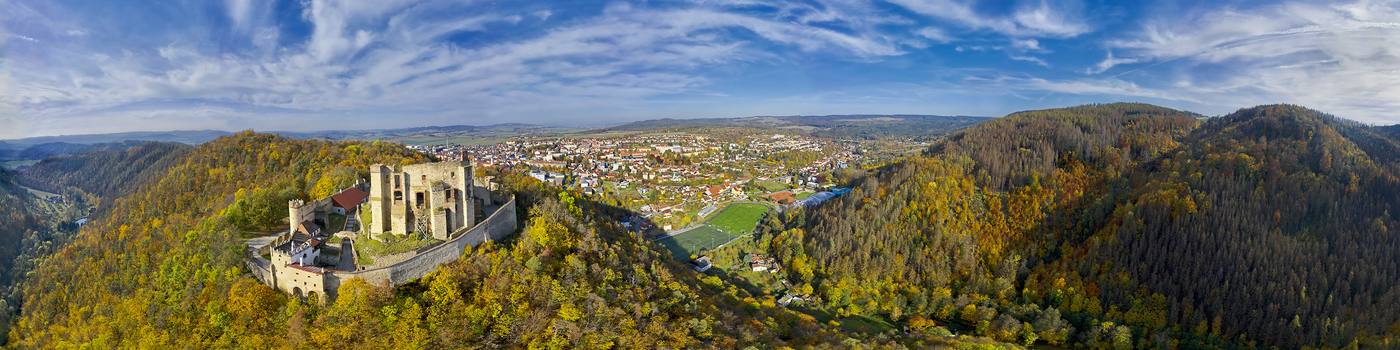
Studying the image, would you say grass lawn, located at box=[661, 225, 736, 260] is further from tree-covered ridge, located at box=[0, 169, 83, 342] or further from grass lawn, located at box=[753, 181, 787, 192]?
tree-covered ridge, located at box=[0, 169, 83, 342]

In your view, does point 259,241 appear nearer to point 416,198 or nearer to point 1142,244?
point 416,198

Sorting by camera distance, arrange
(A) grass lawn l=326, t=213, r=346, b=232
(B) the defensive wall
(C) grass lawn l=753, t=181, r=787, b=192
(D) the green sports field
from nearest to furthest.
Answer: (B) the defensive wall < (A) grass lawn l=326, t=213, r=346, b=232 < (D) the green sports field < (C) grass lawn l=753, t=181, r=787, b=192

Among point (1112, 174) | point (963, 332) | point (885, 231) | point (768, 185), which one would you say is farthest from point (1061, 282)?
point (768, 185)

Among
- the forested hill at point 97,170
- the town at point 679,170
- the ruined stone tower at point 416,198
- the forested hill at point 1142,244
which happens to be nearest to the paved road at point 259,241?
the ruined stone tower at point 416,198

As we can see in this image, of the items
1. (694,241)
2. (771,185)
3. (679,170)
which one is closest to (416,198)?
(694,241)

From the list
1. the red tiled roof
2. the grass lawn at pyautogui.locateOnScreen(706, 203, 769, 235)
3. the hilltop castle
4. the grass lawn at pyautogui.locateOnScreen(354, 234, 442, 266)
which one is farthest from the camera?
the grass lawn at pyautogui.locateOnScreen(706, 203, 769, 235)

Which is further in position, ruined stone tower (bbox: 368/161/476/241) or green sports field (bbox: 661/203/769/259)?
green sports field (bbox: 661/203/769/259)

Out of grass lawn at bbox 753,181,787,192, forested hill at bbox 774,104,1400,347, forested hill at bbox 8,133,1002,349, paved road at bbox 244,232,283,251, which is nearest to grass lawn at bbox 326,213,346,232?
paved road at bbox 244,232,283,251
